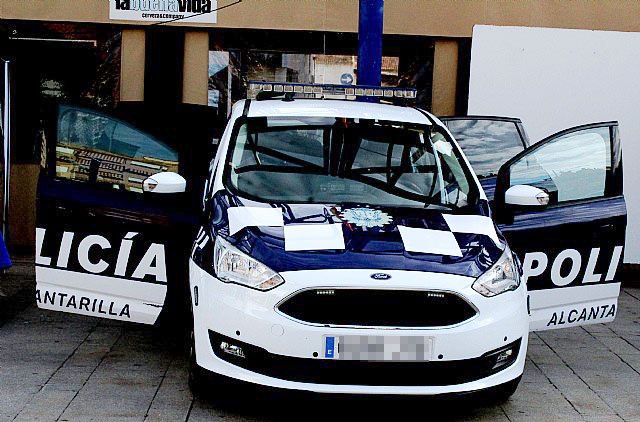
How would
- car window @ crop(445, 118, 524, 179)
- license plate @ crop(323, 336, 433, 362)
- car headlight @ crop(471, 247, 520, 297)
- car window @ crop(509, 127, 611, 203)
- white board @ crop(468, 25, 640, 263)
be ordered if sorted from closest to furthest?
license plate @ crop(323, 336, 433, 362)
car headlight @ crop(471, 247, 520, 297)
car window @ crop(509, 127, 611, 203)
car window @ crop(445, 118, 524, 179)
white board @ crop(468, 25, 640, 263)

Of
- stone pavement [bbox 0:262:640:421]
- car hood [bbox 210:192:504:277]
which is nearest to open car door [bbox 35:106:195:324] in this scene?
stone pavement [bbox 0:262:640:421]

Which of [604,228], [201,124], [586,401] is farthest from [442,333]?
[201,124]

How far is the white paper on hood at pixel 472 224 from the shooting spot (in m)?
5.85

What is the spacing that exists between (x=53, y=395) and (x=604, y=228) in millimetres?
3499

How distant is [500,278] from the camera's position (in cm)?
555

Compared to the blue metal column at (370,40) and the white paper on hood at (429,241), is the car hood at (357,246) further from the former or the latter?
the blue metal column at (370,40)

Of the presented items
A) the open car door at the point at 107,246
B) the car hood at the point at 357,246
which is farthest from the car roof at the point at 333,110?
the car hood at the point at 357,246

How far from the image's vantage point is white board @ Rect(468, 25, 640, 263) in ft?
34.4

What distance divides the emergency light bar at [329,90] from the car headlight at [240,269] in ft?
6.57

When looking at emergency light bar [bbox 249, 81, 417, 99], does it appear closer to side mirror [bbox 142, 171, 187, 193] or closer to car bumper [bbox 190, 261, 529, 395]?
side mirror [bbox 142, 171, 187, 193]

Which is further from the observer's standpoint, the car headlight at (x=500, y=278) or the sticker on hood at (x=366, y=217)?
the sticker on hood at (x=366, y=217)

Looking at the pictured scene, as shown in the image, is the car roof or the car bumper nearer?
the car bumper

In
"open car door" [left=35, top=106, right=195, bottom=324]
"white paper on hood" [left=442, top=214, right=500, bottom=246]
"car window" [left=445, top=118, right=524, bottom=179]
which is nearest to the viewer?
"white paper on hood" [left=442, top=214, right=500, bottom=246]

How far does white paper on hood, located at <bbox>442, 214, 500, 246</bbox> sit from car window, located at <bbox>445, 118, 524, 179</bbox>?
2.23 m
